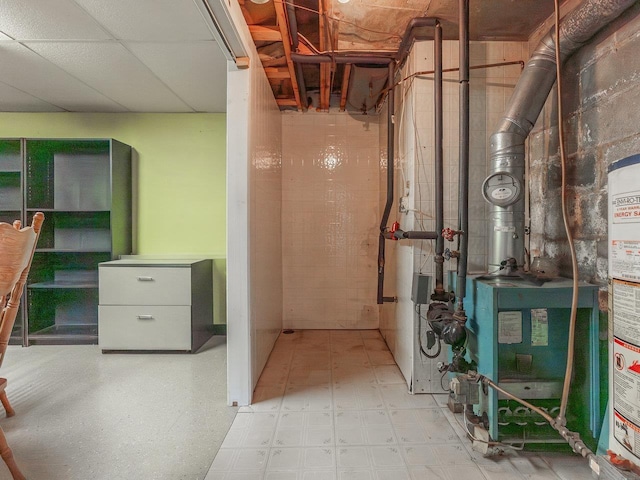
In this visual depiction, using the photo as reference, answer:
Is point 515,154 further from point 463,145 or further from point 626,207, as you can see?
point 626,207

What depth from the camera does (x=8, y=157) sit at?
2867mm

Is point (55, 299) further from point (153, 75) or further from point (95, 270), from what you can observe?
point (153, 75)

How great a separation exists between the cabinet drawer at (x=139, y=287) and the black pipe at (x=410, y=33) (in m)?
2.45

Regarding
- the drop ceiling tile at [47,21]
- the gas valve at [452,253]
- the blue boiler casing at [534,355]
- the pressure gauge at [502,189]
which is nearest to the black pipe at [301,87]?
the drop ceiling tile at [47,21]

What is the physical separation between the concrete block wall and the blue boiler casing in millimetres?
243

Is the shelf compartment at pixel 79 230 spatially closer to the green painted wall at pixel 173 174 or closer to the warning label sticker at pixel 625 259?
the green painted wall at pixel 173 174

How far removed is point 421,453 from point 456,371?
16.8 inches

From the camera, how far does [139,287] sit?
248 centimetres

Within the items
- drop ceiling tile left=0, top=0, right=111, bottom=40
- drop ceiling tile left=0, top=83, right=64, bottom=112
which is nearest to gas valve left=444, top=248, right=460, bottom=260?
drop ceiling tile left=0, top=0, right=111, bottom=40

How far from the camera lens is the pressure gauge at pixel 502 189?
150cm

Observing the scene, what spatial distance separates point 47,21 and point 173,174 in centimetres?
146

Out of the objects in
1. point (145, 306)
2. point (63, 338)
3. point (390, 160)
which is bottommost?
point (63, 338)

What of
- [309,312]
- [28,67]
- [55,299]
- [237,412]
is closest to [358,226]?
[309,312]

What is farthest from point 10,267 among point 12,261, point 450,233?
point 450,233
